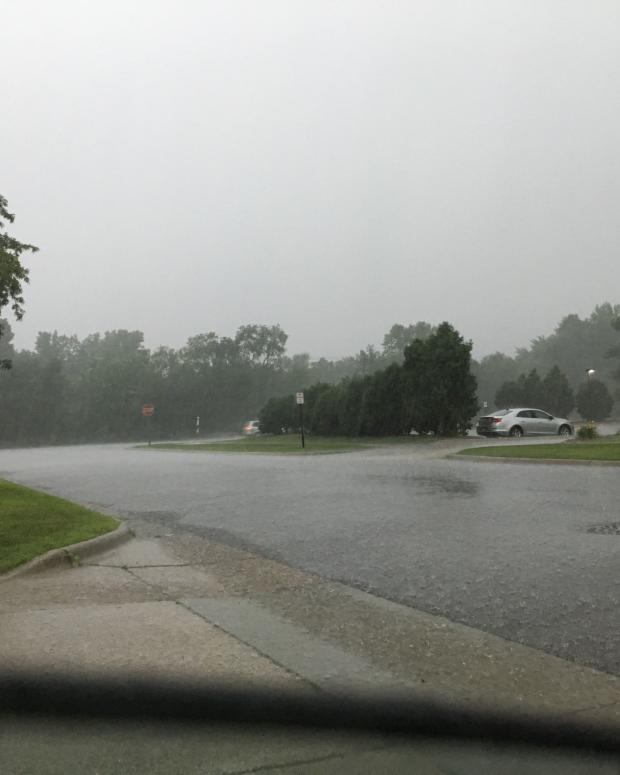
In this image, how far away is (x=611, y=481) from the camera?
14.3 metres

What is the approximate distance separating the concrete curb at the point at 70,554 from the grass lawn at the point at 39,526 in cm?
11

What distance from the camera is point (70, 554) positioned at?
793 cm

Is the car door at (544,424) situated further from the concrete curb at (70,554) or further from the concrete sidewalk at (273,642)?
the concrete sidewalk at (273,642)

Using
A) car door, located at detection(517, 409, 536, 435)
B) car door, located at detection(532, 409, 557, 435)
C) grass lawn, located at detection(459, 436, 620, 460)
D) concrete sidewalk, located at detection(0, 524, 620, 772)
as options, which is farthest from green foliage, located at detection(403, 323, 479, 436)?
concrete sidewalk, located at detection(0, 524, 620, 772)

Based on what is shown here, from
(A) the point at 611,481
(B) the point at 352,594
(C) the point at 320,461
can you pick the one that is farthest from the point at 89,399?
(B) the point at 352,594

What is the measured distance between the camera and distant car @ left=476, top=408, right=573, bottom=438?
3291cm

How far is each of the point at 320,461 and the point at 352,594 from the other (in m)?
17.1

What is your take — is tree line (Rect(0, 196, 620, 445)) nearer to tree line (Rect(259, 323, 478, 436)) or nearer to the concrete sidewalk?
tree line (Rect(259, 323, 478, 436))

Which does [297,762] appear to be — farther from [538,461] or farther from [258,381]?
[258,381]

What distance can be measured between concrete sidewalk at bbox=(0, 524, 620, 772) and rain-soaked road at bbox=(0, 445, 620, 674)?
40cm

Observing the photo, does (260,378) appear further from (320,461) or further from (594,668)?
(594,668)

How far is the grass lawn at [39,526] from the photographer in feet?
26.1

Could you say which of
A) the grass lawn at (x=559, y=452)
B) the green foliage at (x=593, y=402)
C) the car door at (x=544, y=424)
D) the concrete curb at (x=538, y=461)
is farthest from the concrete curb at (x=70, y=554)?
the green foliage at (x=593, y=402)

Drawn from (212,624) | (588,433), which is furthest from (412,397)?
(212,624)
